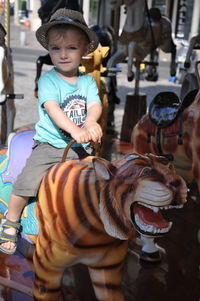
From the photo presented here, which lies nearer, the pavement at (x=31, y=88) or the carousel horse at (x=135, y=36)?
the carousel horse at (x=135, y=36)

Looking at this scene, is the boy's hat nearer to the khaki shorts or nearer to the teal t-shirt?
the teal t-shirt

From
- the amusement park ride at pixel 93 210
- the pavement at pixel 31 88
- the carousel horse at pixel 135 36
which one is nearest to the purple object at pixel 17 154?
the amusement park ride at pixel 93 210

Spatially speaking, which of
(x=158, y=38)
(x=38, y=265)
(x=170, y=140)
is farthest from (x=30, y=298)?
(x=158, y=38)

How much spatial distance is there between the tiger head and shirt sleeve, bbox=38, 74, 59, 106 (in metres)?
0.44

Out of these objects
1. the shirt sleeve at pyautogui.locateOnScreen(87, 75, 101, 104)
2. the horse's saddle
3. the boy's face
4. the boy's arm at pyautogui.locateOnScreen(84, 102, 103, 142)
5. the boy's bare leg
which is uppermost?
the boy's face

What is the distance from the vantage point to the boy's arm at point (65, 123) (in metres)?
1.68

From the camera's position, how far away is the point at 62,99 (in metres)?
1.91

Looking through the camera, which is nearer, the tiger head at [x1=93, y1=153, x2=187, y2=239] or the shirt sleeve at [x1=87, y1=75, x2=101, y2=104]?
the tiger head at [x1=93, y1=153, x2=187, y2=239]

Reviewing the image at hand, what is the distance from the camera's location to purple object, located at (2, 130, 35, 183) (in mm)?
2070

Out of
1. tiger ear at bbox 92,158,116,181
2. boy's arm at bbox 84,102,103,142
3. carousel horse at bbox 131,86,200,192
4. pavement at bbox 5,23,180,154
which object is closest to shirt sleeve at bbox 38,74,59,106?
boy's arm at bbox 84,102,103,142

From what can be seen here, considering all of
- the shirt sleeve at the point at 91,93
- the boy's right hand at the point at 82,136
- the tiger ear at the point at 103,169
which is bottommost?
the tiger ear at the point at 103,169

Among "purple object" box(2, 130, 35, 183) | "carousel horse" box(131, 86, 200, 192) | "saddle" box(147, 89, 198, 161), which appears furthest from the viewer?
"saddle" box(147, 89, 198, 161)

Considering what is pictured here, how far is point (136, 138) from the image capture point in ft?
11.6

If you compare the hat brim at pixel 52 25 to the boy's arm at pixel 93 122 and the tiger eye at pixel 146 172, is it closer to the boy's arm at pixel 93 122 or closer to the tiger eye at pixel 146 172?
the boy's arm at pixel 93 122
